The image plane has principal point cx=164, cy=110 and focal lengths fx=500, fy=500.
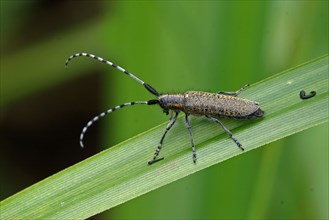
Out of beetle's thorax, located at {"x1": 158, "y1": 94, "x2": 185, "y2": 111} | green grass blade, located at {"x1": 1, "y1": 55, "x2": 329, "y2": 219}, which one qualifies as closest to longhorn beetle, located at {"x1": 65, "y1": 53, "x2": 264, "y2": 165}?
beetle's thorax, located at {"x1": 158, "y1": 94, "x2": 185, "y2": 111}

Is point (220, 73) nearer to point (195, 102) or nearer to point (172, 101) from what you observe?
point (195, 102)

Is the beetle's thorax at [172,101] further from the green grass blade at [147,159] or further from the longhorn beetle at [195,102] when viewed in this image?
the green grass blade at [147,159]

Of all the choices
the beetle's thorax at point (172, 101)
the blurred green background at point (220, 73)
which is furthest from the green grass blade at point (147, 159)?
the beetle's thorax at point (172, 101)

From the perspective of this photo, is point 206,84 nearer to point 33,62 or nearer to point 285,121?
point 285,121

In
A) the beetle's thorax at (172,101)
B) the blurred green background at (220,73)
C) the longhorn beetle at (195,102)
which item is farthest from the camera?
the beetle's thorax at (172,101)

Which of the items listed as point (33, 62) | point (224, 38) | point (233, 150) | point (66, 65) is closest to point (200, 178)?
point (233, 150)

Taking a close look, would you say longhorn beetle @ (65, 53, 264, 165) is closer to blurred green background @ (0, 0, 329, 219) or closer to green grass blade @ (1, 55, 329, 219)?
blurred green background @ (0, 0, 329, 219)

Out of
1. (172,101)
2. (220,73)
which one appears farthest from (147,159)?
(220,73)

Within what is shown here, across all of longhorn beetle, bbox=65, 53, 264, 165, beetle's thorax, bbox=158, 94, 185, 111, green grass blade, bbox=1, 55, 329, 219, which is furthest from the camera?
beetle's thorax, bbox=158, 94, 185, 111
